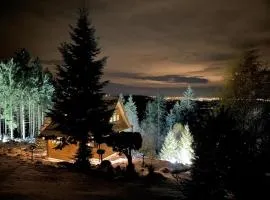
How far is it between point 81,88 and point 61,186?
10.8 m

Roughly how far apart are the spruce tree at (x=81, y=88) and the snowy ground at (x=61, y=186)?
13.6ft

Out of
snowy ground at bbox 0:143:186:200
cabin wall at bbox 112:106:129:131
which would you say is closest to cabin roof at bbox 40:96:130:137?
cabin wall at bbox 112:106:129:131

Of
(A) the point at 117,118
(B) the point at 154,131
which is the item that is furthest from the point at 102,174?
(B) the point at 154,131

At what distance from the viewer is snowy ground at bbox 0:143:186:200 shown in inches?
667

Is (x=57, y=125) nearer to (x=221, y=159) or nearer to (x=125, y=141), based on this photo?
(x=125, y=141)

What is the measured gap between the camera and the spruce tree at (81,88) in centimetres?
2856

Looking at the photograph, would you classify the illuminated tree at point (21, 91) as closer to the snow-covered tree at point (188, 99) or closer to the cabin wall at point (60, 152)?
the cabin wall at point (60, 152)

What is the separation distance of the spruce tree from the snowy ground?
13.6ft

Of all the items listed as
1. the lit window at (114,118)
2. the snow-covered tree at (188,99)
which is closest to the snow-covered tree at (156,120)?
the snow-covered tree at (188,99)

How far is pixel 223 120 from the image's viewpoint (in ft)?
40.3

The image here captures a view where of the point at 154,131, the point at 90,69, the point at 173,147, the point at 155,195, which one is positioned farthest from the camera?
the point at 154,131

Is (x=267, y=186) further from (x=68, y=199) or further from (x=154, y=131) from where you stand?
(x=154, y=131)

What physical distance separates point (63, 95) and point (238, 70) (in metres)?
14.1

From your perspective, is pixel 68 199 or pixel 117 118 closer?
pixel 68 199
